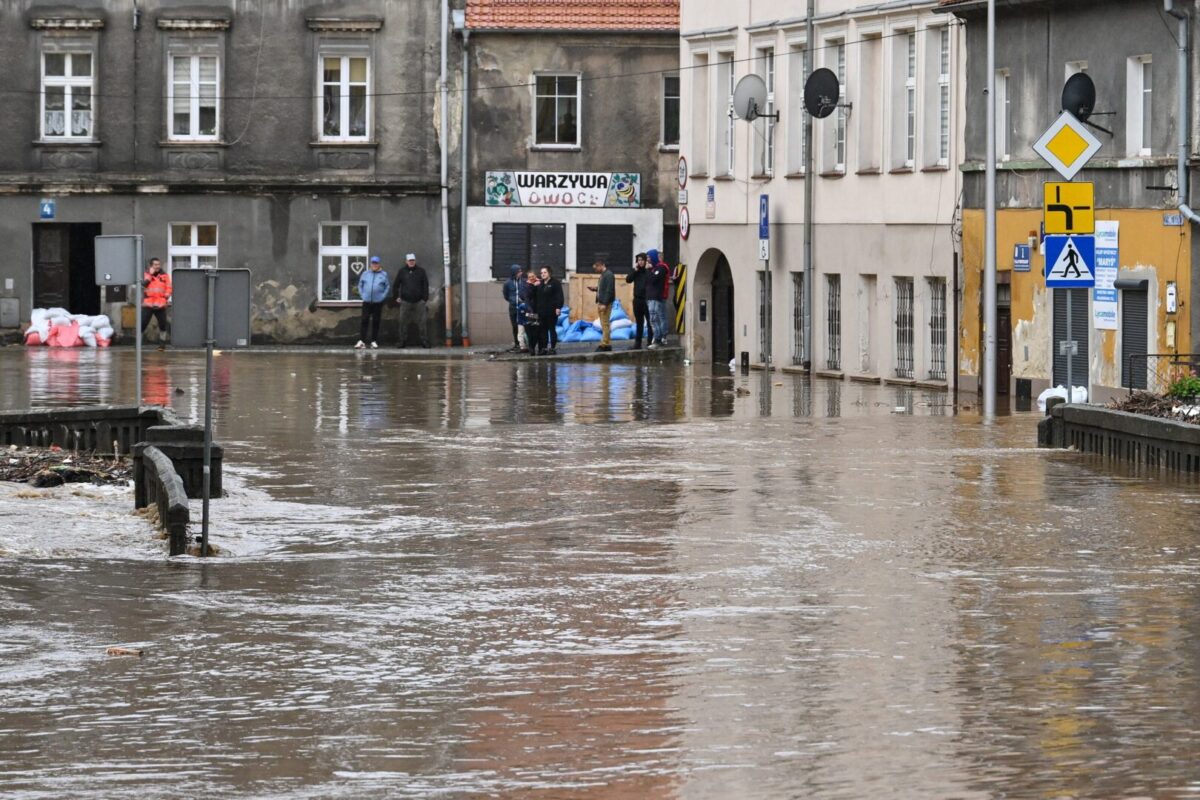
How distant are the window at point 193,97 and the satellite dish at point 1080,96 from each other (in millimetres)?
24703

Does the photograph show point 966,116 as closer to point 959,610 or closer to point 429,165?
point 429,165

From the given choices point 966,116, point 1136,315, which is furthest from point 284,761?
point 966,116

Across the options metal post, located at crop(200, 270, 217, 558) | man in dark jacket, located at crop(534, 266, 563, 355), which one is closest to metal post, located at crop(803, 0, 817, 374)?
man in dark jacket, located at crop(534, 266, 563, 355)

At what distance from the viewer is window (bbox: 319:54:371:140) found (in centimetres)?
5556

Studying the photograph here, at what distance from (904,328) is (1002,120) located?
14.8 feet

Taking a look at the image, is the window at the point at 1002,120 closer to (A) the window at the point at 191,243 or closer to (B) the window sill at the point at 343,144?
(B) the window sill at the point at 343,144

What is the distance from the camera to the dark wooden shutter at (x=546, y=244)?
183 ft

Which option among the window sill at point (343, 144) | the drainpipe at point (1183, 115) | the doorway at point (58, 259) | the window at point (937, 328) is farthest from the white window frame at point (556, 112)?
the drainpipe at point (1183, 115)

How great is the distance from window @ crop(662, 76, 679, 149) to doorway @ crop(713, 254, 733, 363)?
6.66 meters

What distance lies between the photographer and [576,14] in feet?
183

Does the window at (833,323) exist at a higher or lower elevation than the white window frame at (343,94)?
lower

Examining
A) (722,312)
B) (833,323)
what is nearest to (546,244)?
(722,312)

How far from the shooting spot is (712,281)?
5016 centimetres

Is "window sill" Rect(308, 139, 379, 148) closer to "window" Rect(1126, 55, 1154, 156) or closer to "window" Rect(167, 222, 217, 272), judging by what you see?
"window" Rect(167, 222, 217, 272)
